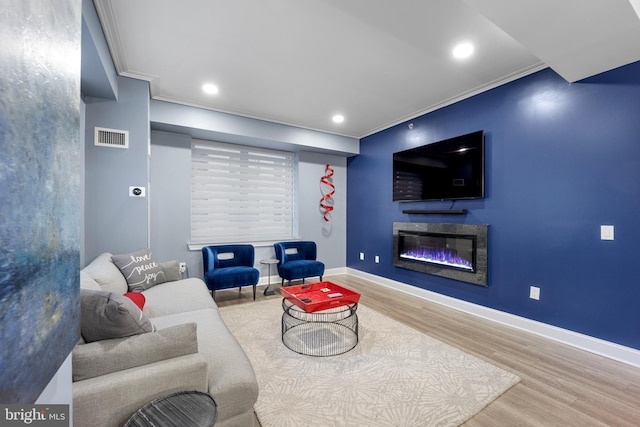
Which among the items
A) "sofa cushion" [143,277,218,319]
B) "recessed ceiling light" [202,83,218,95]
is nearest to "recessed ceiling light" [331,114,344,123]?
"recessed ceiling light" [202,83,218,95]

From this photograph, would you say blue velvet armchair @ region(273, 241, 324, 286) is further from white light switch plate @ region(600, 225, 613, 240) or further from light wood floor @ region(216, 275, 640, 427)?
white light switch plate @ region(600, 225, 613, 240)

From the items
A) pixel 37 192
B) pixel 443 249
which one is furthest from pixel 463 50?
pixel 37 192

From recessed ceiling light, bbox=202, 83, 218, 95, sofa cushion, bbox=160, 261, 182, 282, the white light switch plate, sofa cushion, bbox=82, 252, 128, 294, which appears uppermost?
recessed ceiling light, bbox=202, 83, 218, 95

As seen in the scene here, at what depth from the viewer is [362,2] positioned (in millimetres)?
1922

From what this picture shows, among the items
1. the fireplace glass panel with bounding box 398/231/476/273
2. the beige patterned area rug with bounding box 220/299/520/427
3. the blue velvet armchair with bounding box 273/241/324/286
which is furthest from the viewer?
the blue velvet armchair with bounding box 273/241/324/286

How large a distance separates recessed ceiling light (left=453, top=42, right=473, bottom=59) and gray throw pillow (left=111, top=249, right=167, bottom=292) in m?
3.68

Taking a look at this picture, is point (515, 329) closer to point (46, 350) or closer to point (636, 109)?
point (636, 109)

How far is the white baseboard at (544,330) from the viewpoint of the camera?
2.21 metres

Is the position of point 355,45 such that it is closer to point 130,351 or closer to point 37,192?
point 37,192

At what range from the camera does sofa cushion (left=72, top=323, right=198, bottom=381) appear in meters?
1.08

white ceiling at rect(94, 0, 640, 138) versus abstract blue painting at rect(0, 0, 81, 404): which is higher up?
white ceiling at rect(94, 0, 640, 138)

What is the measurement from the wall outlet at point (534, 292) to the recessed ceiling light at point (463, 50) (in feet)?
7.99

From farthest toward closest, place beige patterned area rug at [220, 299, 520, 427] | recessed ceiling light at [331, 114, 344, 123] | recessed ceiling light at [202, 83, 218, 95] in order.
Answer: recessed ceiling light at [331, 114, 344, 123] < recessed ceiling light at [202, 83, 218, 95] < beige patterned area rug at [220, 299, 520, 427]

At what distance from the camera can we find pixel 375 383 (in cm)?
188
